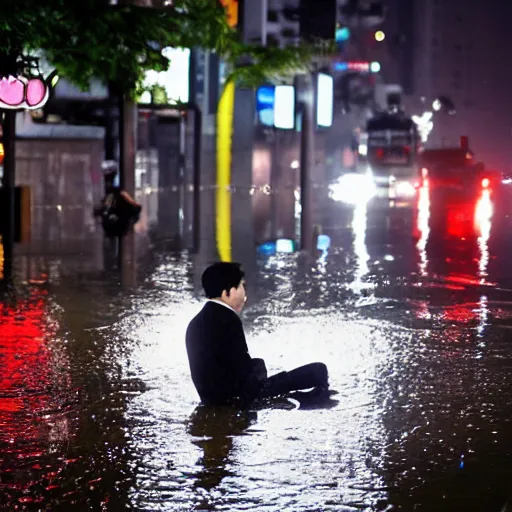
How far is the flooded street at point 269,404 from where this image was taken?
20.0 ft

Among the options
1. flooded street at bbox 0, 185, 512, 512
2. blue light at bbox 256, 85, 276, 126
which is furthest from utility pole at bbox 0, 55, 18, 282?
blue light at bbox 256, 85, 276, 126

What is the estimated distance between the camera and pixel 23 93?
20312 mm

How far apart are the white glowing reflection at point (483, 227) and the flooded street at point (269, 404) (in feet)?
4.53

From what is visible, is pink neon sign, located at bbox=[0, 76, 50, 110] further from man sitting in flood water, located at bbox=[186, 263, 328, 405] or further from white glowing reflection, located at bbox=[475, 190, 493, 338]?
man sitting in flood water, located at bbox=[186, 263, 328, 405]

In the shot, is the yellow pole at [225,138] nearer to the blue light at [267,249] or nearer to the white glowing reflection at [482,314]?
the blue light at [267,249]

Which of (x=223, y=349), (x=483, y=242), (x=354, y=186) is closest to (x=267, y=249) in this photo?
(x=483, y=242)

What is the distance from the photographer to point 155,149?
53750 mm

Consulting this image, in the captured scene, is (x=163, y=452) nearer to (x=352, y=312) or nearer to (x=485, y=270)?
(x=352, y=312)

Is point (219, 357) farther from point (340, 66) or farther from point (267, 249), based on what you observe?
point (340, 66)

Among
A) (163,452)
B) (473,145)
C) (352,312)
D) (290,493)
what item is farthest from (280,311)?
(473,145)

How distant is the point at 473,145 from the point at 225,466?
17011 cm

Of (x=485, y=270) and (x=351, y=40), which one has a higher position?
(x=351, y=40)

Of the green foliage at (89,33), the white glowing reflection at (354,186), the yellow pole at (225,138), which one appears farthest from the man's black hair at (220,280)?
the yellow pole at (225,138)

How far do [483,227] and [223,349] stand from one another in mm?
20723
